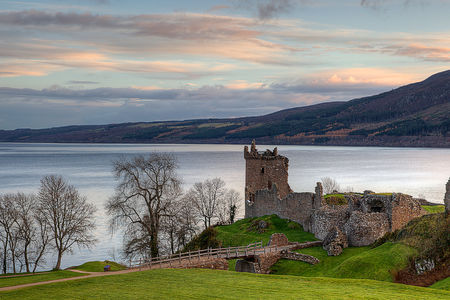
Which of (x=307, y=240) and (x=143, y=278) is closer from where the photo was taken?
(x=143, y=278)

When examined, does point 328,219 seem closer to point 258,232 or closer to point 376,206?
point 376,206

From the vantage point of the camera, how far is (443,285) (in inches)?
968

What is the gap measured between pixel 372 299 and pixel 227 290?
22.4 ft

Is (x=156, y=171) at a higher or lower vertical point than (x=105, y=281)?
higher

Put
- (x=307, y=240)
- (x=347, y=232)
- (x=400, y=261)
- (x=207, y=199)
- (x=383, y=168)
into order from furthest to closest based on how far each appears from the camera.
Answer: (x=383, y=168), (x=207, y=199), (x=307, y=240), (x=347, y=232), (x=400, y=261)

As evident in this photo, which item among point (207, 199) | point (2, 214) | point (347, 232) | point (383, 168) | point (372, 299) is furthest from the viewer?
point (383, 168)

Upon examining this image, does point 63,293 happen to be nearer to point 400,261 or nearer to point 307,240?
point 400,261

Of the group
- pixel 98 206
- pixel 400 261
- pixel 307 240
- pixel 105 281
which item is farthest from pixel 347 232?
pixel 98 206

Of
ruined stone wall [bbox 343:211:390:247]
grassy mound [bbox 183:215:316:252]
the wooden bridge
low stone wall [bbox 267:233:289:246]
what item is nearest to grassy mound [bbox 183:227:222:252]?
grassy mound [bbox 183:215:316:252]

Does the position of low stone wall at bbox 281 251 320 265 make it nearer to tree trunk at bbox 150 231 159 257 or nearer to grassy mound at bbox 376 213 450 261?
grassy mound at bbox 376 213 450 261

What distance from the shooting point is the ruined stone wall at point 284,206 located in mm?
49250

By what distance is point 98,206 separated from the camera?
9188cm

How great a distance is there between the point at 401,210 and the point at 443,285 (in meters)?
15.6

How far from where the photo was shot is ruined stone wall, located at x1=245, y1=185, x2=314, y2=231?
49250 mm
